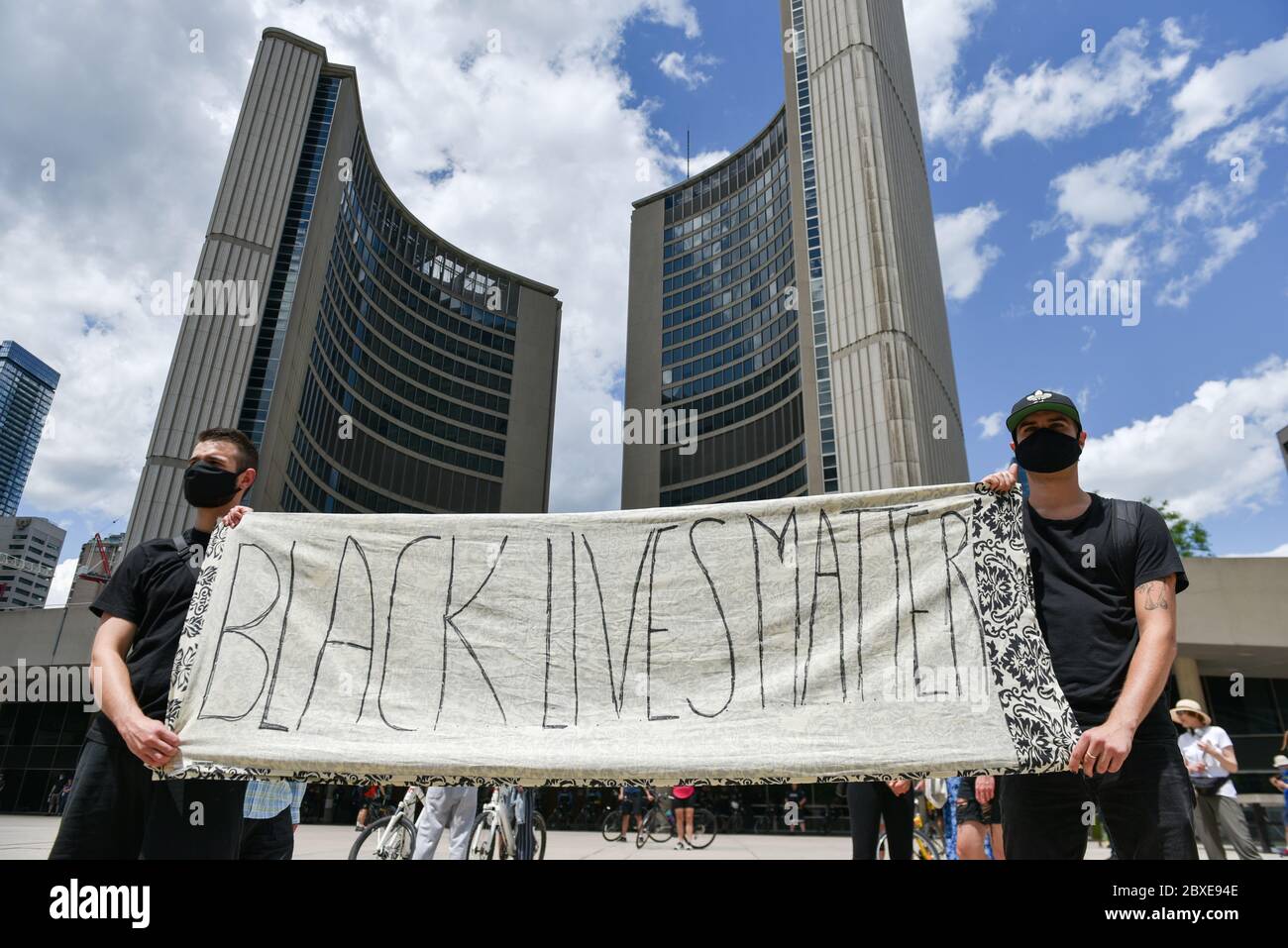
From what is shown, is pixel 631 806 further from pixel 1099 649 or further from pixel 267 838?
pixel 1099 649

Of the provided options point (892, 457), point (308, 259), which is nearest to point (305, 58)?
point (308, 259)

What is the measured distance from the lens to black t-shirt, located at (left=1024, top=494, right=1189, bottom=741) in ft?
8.10

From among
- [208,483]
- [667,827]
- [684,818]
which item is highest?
[208,483]

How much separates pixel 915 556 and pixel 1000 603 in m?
0.40

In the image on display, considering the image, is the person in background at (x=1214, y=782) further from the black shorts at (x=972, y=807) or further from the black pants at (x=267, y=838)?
the black pants at (x=267, y=838)

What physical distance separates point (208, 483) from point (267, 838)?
145cm

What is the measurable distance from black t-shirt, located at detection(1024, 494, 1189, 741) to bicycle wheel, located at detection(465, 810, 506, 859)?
15.3ft

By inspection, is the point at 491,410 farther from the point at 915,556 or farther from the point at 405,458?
the point at 915,556

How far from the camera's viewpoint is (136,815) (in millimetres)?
2496

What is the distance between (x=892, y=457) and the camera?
37.8 meters

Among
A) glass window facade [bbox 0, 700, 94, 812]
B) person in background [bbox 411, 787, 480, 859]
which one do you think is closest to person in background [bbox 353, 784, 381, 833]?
person in background [bbox 411, 787, 480, 859]

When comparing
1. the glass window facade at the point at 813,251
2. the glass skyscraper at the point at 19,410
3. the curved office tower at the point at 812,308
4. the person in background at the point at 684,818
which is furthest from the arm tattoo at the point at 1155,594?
the glass skyscraper at the point at 19,410

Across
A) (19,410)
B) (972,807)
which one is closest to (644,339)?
(972,807)

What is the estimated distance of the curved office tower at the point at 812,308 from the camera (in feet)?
134
